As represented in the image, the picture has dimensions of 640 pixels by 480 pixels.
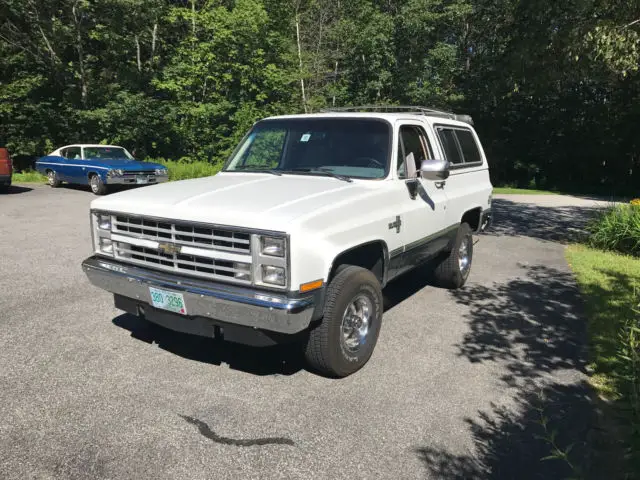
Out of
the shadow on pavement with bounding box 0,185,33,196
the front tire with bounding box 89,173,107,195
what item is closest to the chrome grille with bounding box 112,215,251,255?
the front tire with bounding box 89,173,107,195

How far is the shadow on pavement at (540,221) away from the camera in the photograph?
35.4 feet

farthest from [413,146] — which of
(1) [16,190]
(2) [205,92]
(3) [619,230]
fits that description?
(2) [205,92]

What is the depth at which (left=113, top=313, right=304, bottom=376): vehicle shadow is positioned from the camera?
4090mm

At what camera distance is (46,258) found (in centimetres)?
738

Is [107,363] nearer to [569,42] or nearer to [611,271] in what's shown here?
[611,271]

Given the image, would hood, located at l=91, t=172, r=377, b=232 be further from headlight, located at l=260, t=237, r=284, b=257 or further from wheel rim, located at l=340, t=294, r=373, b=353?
wheel rim, located at l=340, t=294, r=373, b=353

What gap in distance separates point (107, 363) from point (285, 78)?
20.3 metres

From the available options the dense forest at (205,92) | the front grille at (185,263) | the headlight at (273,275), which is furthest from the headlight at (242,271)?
the dense forest at (205,92)

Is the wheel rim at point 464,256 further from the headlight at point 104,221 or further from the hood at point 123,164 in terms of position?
the hood at point 123,164

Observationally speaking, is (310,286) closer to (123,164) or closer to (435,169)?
(435,169)

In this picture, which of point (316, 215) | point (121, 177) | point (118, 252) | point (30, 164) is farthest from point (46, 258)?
point (30, 164)

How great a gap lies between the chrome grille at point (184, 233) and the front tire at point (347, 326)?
79 cm

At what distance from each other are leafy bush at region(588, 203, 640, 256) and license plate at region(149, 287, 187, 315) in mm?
8021

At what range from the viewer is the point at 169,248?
3.62m
